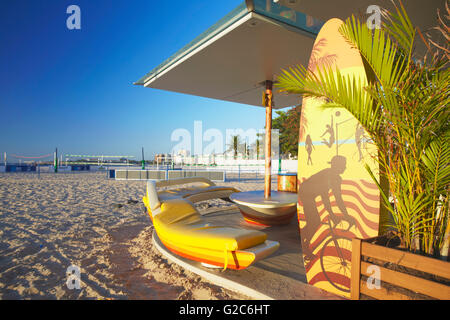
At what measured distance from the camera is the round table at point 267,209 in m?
4.38

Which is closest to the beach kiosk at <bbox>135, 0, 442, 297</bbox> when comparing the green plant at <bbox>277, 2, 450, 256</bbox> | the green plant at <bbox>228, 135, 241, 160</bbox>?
the green plant at <bbox>277, 2, 450, 256</bbox>

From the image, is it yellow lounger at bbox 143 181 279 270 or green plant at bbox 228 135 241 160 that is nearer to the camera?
yellow lounger at bbox 143 181 279 270

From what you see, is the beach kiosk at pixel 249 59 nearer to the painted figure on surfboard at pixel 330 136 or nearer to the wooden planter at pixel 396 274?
the painted figure on surfboard at pixel 330 136

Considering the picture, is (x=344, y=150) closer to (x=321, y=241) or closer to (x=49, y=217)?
(x=321, y=241)

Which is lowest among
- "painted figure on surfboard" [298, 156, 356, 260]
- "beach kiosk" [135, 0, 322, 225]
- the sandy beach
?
the sandy beach

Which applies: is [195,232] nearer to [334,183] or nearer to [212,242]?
[212,242]

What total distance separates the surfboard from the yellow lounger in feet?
1.80

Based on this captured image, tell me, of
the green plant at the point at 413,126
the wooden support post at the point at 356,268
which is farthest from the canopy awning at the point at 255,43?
the wooden support post at the point at 356,268

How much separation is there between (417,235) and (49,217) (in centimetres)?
733

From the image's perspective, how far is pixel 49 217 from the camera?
6.11 meters

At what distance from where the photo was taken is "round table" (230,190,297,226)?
4379mm

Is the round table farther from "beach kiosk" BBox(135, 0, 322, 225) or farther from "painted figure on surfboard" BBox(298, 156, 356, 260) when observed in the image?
"painted figure on surfboard" BBox(298, 156, 356, 260)
